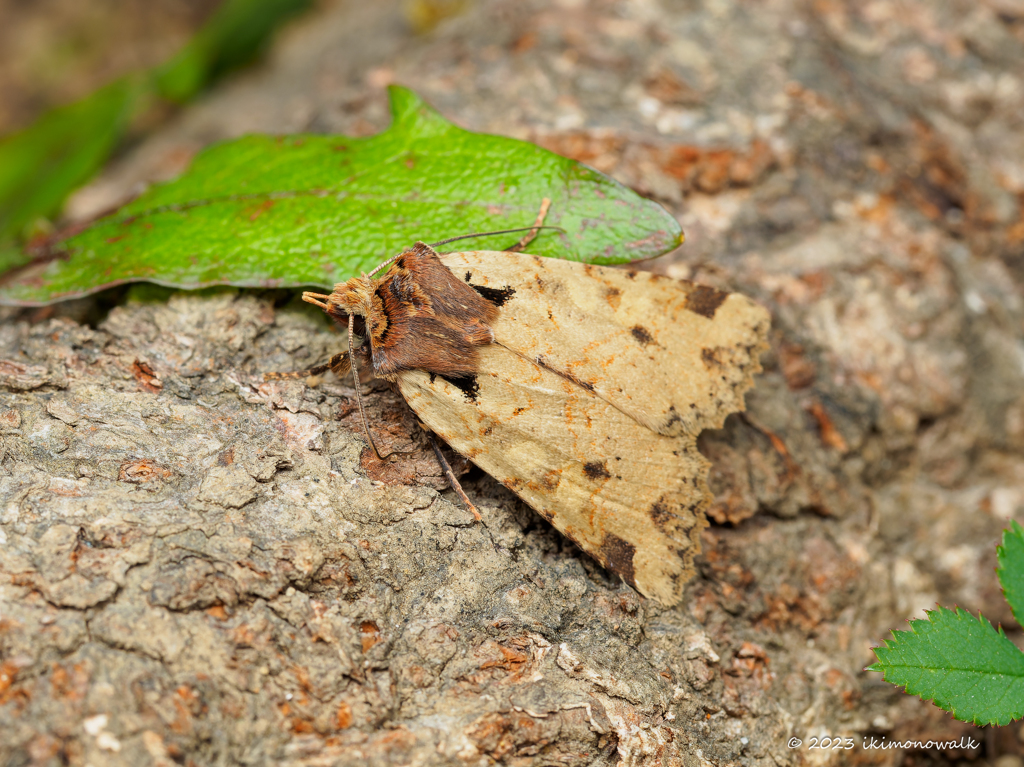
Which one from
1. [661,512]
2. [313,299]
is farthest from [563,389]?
[313,299]

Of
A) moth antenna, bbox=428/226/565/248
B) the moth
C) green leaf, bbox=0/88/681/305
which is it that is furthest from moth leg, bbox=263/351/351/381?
moth antenna, bbox=428/226/565/248

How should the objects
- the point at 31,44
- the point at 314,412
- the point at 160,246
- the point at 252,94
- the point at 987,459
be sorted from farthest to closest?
the point at 31,44 → the point at 252,94 → the point at 987,459 → the point at 160,246 → the point at 314,412

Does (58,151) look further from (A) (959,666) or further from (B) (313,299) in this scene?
(A) (959,666)

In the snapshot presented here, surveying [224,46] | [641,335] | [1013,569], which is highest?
[224,46]

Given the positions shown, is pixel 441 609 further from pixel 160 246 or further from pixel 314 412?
pixel 160 246

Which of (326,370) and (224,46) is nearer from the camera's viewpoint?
(326,370)

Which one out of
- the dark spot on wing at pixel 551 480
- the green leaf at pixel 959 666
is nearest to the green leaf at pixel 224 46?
the dark spot on wing at pixel 551 480

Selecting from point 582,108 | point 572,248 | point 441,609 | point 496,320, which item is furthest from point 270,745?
point 582,108
